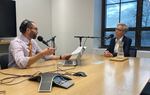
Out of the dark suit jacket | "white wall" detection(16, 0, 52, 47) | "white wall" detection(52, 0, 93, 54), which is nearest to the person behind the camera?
the dark suit jacket

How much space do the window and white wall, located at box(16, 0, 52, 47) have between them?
52.1 inches

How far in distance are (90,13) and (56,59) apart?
1.91m

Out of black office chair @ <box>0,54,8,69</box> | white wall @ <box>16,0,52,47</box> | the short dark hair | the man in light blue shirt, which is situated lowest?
black office chair @ <box>0,54,8,69</box>

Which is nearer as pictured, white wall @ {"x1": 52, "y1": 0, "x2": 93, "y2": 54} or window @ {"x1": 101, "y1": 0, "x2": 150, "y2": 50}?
window @ {"x1": 101, "y1": 0, "x2": 150, "y2": 50}

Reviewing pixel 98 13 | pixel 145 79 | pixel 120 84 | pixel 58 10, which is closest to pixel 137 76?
pixel 145 79

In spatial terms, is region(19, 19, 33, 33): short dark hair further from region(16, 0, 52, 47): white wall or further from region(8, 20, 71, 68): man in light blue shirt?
region(16, 0, 52, 47): white wall

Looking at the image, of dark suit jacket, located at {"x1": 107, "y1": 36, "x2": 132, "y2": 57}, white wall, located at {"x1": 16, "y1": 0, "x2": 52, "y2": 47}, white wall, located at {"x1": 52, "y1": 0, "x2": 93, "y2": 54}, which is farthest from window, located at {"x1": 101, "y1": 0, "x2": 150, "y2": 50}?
white wall, located at {"x1": 16, "y1": 0, "x2": 52, "y2": 47}

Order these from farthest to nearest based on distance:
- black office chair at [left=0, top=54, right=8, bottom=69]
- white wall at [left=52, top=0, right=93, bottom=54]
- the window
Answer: white wall at [left=52, top=0, right=93, bottom=54]
the window
black office chair at [left=0, top=54, right=8, bottom=69]

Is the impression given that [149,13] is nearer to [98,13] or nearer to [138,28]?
[138,28]

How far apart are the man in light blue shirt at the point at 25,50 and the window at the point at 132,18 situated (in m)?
2.07

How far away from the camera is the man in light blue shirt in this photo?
1.72m

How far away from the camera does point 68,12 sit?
413 centimetres

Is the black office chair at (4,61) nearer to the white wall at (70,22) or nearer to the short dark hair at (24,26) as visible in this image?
the short dark hair at (24,26)

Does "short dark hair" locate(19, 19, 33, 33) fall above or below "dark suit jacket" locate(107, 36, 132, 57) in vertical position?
above
